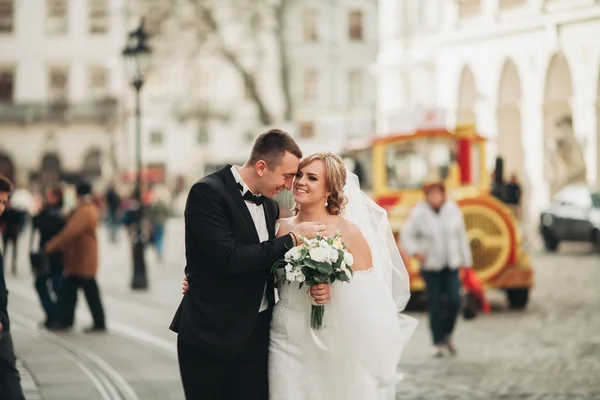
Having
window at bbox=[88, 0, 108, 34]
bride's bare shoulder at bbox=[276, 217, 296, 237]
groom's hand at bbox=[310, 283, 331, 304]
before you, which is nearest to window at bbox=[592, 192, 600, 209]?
bride's bare shoulder at bbox=[276, 217, 296, 237]

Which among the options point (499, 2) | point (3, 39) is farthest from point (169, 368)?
point (3, 39)

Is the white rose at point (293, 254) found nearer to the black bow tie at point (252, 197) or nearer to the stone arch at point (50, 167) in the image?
the black bow tie at point (252, 197)

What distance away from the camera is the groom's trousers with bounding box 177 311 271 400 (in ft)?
20.3

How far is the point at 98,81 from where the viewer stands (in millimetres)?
73125

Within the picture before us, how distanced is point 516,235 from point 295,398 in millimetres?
11821

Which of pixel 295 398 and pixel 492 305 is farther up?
pixel 295 398

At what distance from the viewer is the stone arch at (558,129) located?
35.8 metres

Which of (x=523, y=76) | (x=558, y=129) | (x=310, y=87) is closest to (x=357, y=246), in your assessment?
(x=558, y=129)

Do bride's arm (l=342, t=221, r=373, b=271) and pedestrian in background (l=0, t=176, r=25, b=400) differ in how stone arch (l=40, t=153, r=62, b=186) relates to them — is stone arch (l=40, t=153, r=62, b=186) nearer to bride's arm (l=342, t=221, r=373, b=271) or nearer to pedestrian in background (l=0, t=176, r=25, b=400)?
pedestrian in background (l=0, t=176, r=25, b=400)

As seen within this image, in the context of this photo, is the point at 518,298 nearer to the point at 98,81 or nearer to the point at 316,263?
the point at 316,263

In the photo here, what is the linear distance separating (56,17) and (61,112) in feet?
17.1

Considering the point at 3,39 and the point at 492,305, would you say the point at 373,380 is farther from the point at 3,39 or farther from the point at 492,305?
the point at 3,39

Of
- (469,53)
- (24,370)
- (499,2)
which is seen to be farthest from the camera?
(469,53)

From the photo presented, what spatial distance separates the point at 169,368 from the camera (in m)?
12.0
